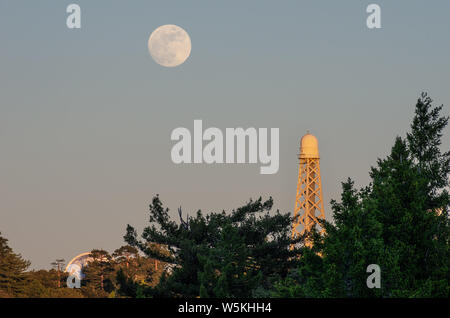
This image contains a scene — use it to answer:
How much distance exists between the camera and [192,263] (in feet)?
141

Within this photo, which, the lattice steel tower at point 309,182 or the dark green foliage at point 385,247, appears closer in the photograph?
the dark green foliage at point 385,247

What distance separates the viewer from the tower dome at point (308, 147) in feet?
281

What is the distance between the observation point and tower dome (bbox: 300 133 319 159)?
85562 mm

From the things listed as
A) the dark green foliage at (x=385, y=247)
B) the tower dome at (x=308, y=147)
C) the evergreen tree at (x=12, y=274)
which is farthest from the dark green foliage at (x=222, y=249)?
the tower dome at (x=308, y=147)

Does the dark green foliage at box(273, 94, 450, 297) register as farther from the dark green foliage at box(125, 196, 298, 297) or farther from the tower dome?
the tower dome

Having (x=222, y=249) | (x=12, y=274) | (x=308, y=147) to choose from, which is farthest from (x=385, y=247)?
(x=308, y=147)

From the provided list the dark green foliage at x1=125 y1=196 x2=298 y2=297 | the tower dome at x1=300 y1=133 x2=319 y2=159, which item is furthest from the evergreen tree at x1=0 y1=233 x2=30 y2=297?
the tower dome at x1=300 y1=133 x2=319 y2=159

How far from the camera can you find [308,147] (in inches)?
3383

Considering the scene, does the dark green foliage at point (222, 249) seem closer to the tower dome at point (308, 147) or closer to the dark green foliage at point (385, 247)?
the dark green foliage at point (385, 247)

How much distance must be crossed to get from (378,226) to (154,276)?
5817cm

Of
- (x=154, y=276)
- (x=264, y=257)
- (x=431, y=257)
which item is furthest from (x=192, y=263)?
(x=154, y=276)
